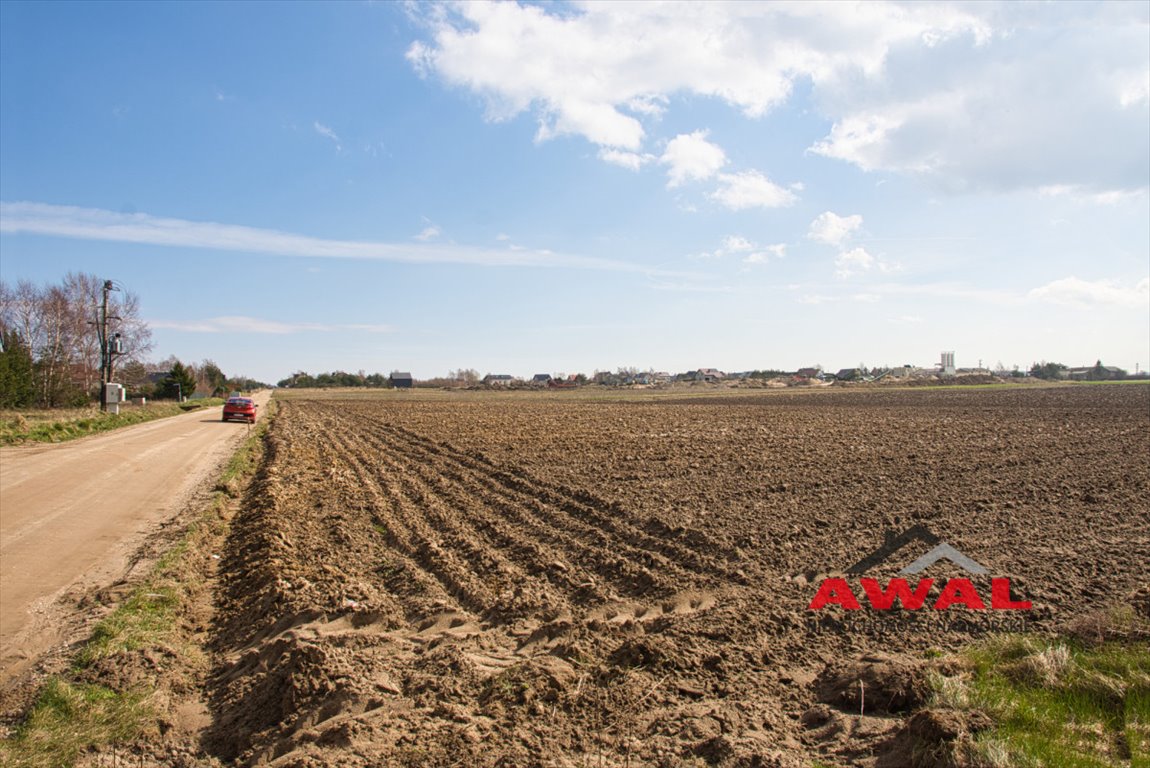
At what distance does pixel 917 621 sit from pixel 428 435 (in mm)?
24103

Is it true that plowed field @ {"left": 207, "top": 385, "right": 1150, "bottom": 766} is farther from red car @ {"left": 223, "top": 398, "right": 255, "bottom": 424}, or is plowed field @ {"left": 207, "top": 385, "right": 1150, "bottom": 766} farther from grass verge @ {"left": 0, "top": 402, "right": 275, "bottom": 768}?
red car @ {"left": 223, "top": 398, "right": 255, "bottom": 424}

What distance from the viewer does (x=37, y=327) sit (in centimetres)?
6222

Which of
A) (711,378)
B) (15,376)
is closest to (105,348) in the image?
(15,376)

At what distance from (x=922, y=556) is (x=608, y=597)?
436cm

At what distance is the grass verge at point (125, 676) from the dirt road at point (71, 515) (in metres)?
0.62

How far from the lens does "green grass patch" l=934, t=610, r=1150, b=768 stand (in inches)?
155

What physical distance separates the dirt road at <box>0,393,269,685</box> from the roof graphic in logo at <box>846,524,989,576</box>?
8.84 meters

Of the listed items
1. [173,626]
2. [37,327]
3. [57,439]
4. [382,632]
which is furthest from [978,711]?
[37,327]

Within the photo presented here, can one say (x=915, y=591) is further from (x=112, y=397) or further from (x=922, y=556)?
(x=112, y=397)

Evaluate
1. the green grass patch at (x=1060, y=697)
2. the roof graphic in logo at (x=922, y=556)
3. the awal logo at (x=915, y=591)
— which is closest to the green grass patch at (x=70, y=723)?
the green grass patch at (x=1060, y=697)

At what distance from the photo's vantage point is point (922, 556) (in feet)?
29.6

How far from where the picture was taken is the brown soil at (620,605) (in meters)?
4.57

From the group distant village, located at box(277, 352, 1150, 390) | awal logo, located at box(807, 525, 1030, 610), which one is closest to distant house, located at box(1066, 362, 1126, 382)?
distant village, located at box(277, 352, 1150, 390)

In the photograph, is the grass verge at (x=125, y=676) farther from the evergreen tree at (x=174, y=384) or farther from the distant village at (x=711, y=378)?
the distant village at (x=711, y=378)
